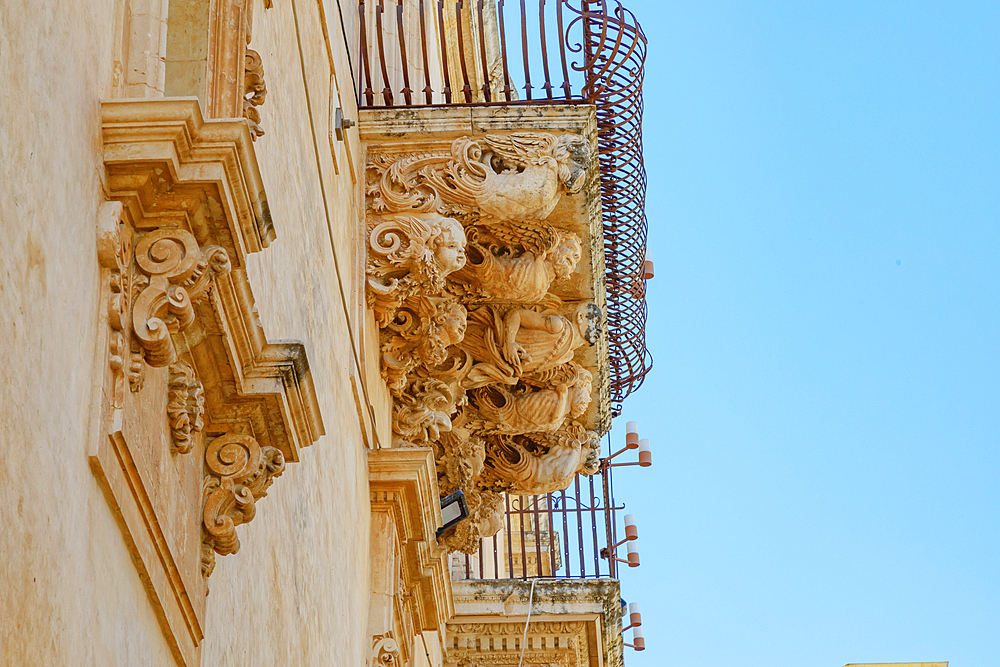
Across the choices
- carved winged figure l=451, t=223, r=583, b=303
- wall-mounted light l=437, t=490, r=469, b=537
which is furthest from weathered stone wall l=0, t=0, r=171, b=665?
wall-mounted light l=437, t=490, r=469, b=537

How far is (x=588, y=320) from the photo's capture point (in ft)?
29.5

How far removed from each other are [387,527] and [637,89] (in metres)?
2.60

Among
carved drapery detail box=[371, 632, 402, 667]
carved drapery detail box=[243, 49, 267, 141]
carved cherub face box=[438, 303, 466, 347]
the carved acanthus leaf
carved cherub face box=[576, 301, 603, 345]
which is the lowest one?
carved drapery detail box=[371, 632, 402, 667]

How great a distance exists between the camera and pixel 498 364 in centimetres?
902

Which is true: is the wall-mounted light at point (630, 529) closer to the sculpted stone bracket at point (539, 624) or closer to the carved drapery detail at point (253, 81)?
the sculpted stone bracket at point (539, 624)

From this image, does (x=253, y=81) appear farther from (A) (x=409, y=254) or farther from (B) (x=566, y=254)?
(B) (x=566, y=254)

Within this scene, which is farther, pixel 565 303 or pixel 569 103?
pixel 565 303

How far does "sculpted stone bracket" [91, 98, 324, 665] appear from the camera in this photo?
321cm

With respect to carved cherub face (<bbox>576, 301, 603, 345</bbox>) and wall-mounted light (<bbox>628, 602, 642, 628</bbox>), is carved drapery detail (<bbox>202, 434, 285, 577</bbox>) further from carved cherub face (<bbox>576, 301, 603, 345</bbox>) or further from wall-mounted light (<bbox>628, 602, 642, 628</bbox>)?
wall-mounted light (<bbox>628, 602, 642, 628</bbox>)

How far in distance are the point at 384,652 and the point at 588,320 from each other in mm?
2425

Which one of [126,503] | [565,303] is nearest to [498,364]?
[565,303]

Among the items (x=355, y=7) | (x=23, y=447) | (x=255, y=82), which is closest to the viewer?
(x=23, y=447)

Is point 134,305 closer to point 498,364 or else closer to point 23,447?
point 23,447

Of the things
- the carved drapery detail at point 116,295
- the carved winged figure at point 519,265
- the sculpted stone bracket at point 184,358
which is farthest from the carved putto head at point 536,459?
the carved drapery detail at point 116,295
